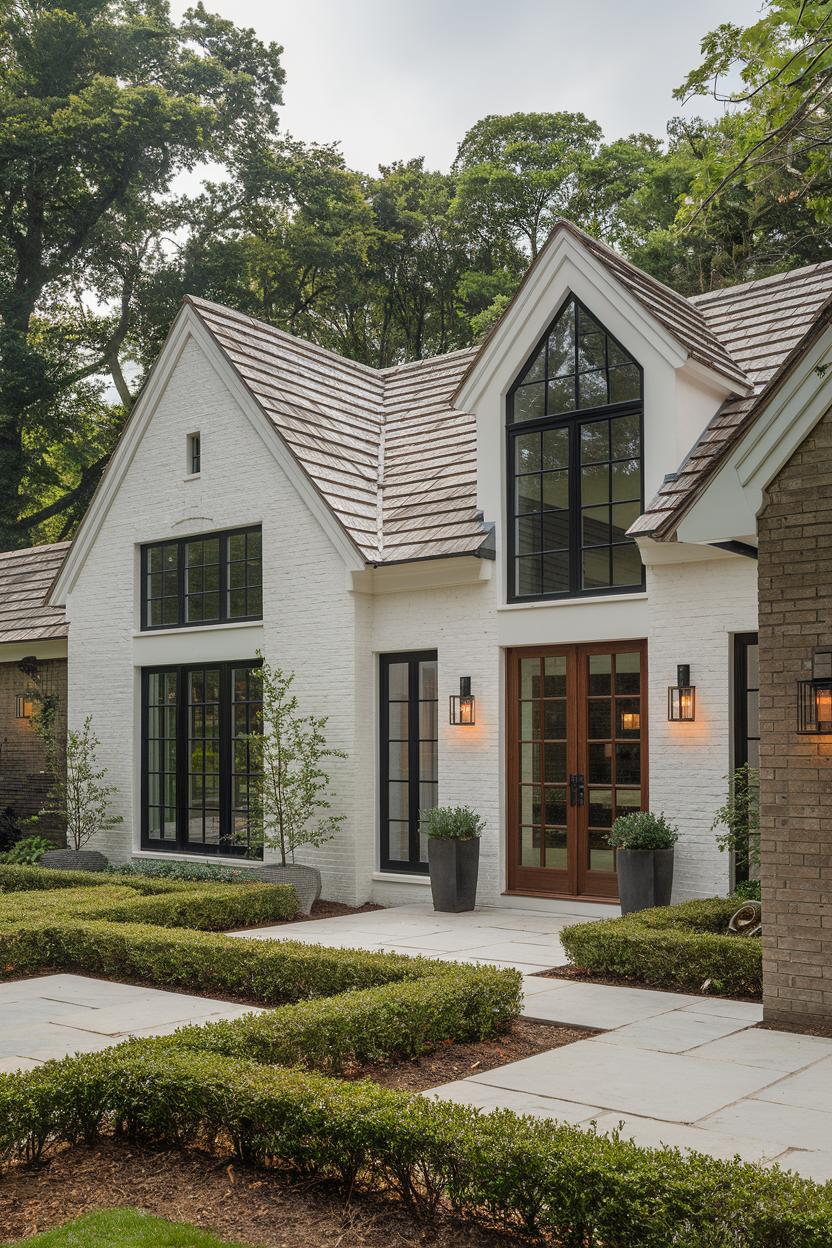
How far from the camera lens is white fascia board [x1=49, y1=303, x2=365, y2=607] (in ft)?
45.7

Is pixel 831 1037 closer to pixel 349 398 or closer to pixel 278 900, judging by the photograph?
pixel 278 900

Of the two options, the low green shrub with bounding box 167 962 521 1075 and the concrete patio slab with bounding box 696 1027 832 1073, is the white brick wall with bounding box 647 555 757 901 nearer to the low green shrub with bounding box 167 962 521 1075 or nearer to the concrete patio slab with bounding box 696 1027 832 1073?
the concrete patio slab with bounding box 696 1027 832 1073

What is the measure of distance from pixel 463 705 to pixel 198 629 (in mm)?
4403

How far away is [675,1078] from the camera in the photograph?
6074 mm

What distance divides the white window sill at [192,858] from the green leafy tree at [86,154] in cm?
1648

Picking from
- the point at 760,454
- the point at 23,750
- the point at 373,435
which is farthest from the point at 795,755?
the point at 23,750

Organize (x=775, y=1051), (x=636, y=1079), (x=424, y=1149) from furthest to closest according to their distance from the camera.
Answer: (x=775, y=1051) < (x=636, y=1079) < (x=424, y=1149)

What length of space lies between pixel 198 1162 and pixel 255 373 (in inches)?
469

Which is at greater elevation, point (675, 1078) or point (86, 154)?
point (86, 154)

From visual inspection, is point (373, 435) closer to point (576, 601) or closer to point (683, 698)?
point (576, 601)

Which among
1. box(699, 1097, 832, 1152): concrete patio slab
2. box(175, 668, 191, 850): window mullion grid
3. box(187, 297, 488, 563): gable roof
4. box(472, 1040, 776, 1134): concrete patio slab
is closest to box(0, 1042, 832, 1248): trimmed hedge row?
box(699, 1097, 832, 1152): concrete patio slab

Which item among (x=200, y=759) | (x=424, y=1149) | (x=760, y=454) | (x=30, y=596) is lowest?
(x=424, y=1149)

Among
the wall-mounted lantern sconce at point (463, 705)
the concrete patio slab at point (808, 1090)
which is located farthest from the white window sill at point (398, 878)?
the concrete patio slab at point (808, 1090)

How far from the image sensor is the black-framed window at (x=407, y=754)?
1358 centimetres
